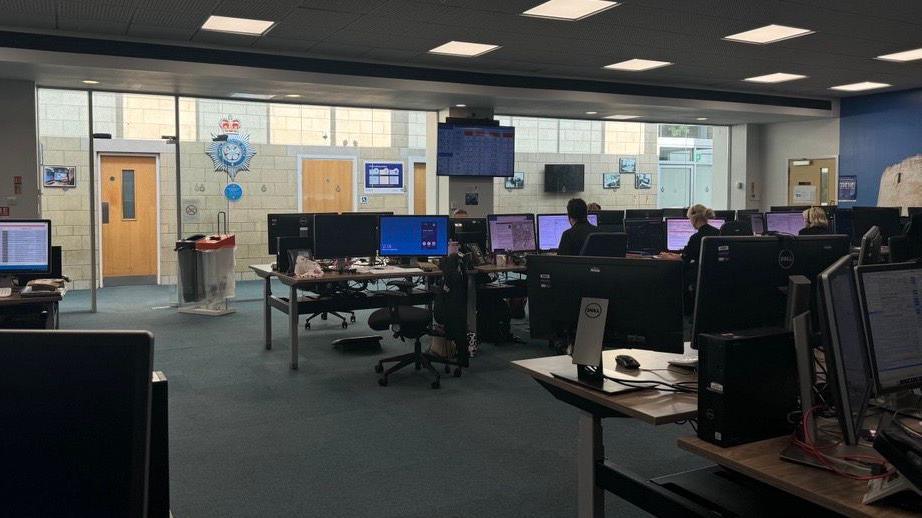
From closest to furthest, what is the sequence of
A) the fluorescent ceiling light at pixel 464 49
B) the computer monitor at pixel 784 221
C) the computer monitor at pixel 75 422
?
1. the computer monitor at pixel 75 422
2. the fluorescent ceiling light at pixel 464 49
3. the computer monitor at pixel 784 221

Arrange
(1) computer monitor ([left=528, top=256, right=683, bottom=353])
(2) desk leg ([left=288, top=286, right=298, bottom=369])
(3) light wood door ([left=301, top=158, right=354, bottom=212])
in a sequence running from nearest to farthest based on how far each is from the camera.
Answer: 1. (1) computer monitor ([left=528, top=256, right=683, bottom=353])
2. (2) desk leg ([left=288, top=286, right=298, bottom=369])
3. (3) light wood door ([left=301, top=158, right=354, bottom=212])

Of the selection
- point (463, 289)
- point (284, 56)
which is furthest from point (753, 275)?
point (284, 56)

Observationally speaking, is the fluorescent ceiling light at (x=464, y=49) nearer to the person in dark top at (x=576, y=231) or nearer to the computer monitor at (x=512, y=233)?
the computer monitor at (x=512, y=233)

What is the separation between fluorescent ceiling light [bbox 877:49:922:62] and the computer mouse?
22.6 ft

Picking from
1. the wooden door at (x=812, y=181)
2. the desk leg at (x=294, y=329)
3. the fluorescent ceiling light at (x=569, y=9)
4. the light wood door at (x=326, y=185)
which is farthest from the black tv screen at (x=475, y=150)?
the wooden door at (x=812, y=181)

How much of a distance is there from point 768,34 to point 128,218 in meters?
7.88

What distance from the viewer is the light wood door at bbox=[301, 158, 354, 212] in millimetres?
10727

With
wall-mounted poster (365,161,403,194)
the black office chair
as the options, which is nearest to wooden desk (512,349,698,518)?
the black office chair

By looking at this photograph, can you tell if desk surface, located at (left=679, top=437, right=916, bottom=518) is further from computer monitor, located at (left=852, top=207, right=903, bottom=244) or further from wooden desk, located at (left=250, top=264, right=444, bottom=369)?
computer monitor, located at (left=852, top=207, right=903, bottom=244)

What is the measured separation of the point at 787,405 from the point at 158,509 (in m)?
1.53

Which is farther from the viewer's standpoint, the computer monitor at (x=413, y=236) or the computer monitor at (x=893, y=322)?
the computer monitor at (x=413, y=236)

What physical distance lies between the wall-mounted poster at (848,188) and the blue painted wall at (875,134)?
0.06 metres

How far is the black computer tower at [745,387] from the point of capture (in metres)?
1.91

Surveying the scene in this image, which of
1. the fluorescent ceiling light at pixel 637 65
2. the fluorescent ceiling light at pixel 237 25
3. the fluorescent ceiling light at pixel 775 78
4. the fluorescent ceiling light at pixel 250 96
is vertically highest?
the fluorescent ceiling light at pixel 775 78
